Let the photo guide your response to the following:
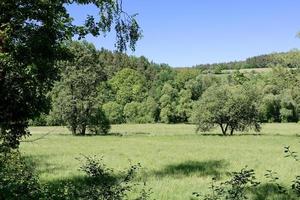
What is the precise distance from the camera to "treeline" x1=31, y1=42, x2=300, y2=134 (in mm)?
65562

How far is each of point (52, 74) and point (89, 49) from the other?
4999 centimetres

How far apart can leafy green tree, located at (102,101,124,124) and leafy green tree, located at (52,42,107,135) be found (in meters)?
46.0

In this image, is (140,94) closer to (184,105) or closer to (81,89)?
(184,105)

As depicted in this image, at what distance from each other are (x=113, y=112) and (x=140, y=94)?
21542 mm

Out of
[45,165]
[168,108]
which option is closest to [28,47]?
[45,165]

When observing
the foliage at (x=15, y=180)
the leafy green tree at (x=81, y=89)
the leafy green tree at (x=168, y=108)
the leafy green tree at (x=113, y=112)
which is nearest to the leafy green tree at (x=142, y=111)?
the leafy green tree at (x=113, y=112)

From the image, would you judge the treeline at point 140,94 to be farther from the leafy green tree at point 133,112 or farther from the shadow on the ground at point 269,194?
the shadow on the ground at point 269,194

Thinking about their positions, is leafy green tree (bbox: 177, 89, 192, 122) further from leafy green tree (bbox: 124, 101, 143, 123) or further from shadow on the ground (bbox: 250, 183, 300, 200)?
shadow on the ground (bbox: 250, 183, 300, 200)

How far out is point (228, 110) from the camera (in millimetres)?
68562

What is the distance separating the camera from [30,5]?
15.5m

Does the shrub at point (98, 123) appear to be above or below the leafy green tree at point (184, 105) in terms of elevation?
below

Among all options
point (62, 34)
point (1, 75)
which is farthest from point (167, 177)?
point (1, 75)

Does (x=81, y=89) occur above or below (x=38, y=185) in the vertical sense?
above

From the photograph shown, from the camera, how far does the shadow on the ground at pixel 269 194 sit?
16.8 metres
